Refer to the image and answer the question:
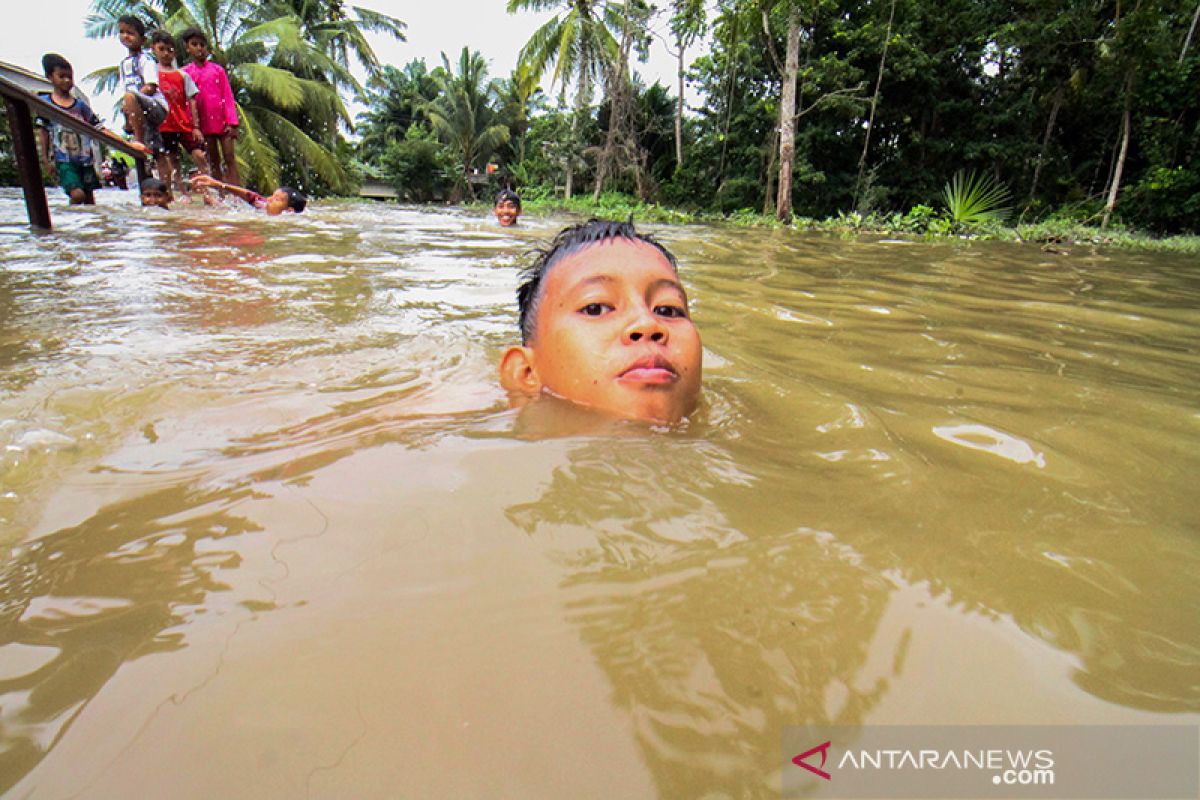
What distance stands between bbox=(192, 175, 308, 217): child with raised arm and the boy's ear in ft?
26.9

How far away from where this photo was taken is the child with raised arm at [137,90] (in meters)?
7.01

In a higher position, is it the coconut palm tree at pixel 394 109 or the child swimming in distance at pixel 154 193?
the coconut palm tree at pixel 394 109

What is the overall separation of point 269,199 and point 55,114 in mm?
3930

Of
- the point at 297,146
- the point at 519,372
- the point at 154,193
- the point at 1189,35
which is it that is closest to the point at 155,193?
the point at 154,193

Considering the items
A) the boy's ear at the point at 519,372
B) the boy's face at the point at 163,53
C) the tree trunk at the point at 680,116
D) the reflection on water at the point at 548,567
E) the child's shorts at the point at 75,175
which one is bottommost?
the reflection on water at the point at 548,567

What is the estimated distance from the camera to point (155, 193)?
25.4ft

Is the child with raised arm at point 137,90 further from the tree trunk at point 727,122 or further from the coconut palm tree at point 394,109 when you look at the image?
the coconut palm tree at point 394,109

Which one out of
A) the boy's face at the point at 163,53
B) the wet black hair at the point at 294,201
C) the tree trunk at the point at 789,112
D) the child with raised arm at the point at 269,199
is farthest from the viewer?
the tree trunk at the point at 789,112

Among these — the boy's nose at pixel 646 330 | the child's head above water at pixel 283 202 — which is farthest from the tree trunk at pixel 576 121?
the boy's nose at pixel 646 330

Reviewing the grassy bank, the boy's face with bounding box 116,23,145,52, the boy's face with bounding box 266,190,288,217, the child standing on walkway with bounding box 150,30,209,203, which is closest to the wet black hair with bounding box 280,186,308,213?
the boy's face with bounding box 266,190,288,217

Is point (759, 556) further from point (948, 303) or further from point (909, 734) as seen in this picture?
point (948, 303)

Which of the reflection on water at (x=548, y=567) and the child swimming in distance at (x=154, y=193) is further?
the child swimming in distance at (x=154, y=193)

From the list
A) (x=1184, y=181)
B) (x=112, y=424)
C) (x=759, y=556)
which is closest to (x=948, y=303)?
(x=759, y=556)

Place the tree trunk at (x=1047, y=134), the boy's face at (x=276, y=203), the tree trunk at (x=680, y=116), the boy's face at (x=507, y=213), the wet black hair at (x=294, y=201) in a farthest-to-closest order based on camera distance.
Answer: the tree trunk at (x=680, y=116), the tree trunk at (x=1047, y=134), the boy's face at (x=507, y=213), the wet black hair at (x=294, y=201), the boy's face at (x=276, y=203)
